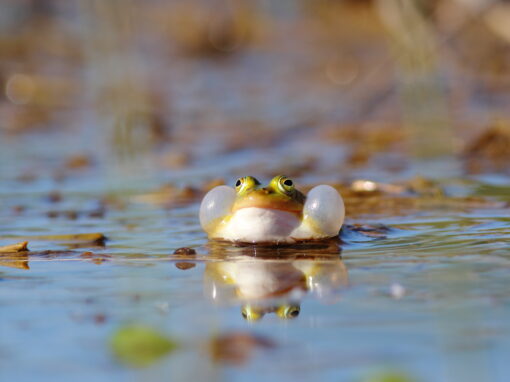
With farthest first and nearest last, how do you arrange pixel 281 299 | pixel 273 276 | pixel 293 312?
pixel 273 276, pixel 281 299, pixel 293 312

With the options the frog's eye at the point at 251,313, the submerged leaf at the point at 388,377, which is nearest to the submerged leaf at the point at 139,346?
the frog's eye at the point at 251,313

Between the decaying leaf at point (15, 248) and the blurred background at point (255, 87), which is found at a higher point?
the blurred background at point (255, 87)

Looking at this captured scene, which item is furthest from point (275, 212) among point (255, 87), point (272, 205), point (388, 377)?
point (255, 87)

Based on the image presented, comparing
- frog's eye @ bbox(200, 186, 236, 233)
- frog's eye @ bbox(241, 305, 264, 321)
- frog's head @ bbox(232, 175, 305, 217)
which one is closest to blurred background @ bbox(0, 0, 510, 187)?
frog's eye @ bbox(200, 186, 236, 233)

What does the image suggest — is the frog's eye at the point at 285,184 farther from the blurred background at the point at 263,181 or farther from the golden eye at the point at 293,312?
the golden eye at the point at 293,312

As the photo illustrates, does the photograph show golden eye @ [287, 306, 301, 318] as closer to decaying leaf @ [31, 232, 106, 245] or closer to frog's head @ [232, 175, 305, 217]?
frog's head @ [232, 175, 305, 217]

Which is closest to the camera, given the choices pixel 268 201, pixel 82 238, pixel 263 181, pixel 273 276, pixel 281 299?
pixel 281 299

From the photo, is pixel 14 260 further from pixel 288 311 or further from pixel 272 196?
pixel 288 311
